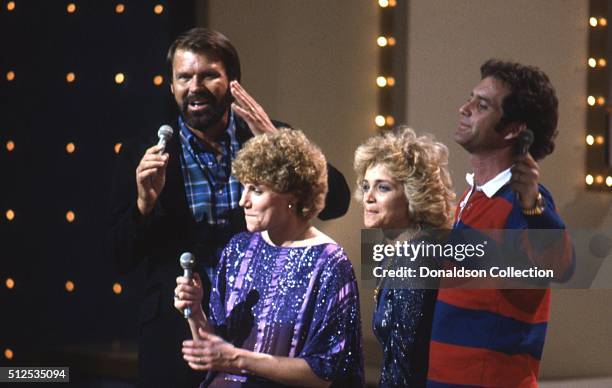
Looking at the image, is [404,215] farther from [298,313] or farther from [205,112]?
[205,112]

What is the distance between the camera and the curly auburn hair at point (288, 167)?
239 cm

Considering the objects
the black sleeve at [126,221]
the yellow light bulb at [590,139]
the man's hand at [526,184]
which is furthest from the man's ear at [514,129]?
the yellow light bulb at [590,139]

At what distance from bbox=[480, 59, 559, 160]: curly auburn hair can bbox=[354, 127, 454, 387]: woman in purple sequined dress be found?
21 centimetres

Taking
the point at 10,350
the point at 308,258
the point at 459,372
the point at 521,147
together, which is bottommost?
the point at 10,350

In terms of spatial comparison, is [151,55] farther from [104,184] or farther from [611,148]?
[611,148]

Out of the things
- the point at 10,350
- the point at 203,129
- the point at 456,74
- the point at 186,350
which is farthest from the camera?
the point at 10,350

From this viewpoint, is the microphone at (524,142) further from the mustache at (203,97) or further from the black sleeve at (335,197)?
the mustache at (203,97)

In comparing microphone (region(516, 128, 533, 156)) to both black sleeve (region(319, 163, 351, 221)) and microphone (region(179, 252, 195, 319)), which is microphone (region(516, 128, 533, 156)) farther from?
microphone (region(179, 252, 195, 319))

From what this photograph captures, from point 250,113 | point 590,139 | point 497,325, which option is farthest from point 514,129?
point 590,139

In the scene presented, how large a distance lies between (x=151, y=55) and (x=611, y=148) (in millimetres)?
1735

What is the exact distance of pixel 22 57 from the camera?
4.35 metres

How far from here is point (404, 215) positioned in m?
2.55

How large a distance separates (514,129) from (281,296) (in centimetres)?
69

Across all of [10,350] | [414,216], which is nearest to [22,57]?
[10,350]
